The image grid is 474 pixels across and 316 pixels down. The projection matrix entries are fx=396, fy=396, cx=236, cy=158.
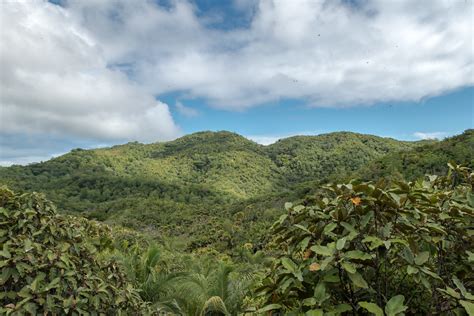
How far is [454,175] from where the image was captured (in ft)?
8.34

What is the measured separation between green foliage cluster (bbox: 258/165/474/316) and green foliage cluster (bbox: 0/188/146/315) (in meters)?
1.41

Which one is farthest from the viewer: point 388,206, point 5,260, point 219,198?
point 219,198

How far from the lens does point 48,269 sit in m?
2.92

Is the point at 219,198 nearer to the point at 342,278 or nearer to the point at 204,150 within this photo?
the point at 204,150

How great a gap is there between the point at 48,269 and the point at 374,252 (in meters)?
2.30

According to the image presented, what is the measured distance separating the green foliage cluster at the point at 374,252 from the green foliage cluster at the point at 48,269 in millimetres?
1410

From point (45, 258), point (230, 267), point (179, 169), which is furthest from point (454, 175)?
point (179, 169)

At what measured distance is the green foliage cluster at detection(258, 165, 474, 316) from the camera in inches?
76.5

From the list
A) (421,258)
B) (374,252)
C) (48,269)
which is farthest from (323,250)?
(48,269)

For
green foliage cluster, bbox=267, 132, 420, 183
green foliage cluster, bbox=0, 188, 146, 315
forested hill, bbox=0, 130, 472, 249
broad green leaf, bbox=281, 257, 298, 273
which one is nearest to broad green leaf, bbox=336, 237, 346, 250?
broad green leaf, bbox=281, 257, 298, 273

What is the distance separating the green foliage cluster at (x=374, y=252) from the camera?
1.94 metres

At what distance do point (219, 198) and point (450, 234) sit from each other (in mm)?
86919

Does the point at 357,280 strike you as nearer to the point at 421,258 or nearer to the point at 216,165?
the point at 421,258

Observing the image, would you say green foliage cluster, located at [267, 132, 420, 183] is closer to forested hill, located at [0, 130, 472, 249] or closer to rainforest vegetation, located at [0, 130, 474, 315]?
forested hill, located at [0, 130, 472, 249]
